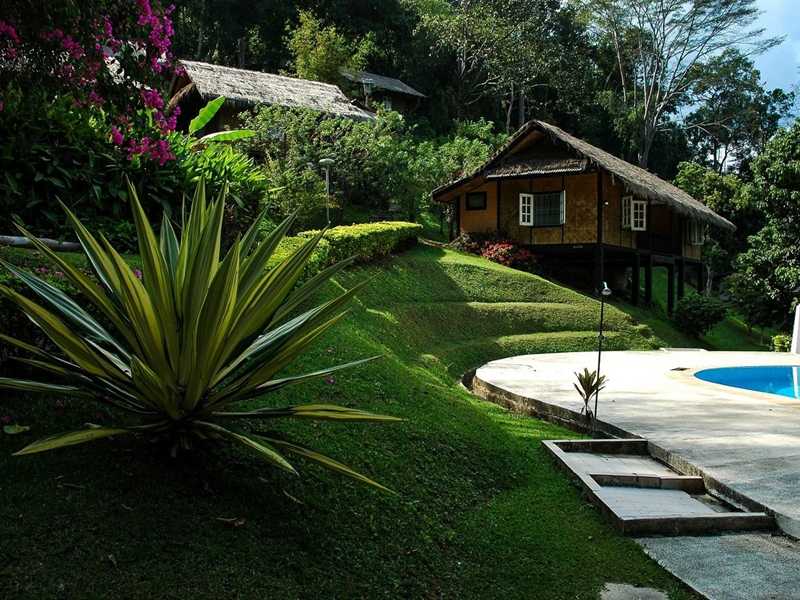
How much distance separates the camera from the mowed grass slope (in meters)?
3.11

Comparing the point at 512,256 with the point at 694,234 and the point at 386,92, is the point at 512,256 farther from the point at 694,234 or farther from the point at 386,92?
the point at 386,92


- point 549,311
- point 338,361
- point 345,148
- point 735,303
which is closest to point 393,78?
point 345,148

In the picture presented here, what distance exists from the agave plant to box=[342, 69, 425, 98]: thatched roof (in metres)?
30.0

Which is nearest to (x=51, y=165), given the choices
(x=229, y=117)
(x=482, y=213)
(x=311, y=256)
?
(x=311, y=256)

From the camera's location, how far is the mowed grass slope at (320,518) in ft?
10.2

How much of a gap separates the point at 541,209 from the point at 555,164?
1876 millimetres

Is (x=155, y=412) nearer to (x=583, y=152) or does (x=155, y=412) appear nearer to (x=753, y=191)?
(x=583, y=152)

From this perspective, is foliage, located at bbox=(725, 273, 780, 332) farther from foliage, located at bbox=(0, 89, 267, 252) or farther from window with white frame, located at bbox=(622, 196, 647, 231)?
foliage, located at bbox=(0, 89, 267, 252)

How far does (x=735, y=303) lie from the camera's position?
25.4m

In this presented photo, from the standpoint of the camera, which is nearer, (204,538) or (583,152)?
(204,538)

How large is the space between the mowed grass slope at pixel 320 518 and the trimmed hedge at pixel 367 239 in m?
8.08

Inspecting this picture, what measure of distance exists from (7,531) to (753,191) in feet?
76.3

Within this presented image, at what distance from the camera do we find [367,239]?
16.1m

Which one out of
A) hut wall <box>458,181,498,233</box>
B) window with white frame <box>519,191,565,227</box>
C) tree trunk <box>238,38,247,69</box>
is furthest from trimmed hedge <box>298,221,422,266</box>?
tree trunk <box>238,38,247,69</box>
